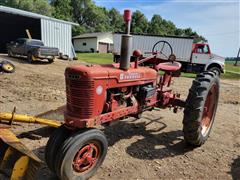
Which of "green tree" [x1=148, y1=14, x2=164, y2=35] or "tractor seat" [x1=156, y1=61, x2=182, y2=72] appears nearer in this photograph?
"tractor seat" [x1=156, y1=61, x2=182, y2=72]

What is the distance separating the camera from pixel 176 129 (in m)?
5.29

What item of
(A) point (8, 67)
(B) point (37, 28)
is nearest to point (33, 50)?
(A) point (8, 67)

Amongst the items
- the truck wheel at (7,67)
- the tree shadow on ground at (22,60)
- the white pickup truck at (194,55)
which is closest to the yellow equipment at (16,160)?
the truck wheel at (7,67)

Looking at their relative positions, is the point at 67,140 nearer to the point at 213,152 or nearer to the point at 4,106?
the point at 213,152

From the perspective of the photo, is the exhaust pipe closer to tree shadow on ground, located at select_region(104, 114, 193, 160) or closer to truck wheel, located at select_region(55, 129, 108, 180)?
truck wheel, located at select_region(55, 129, 108, 180)

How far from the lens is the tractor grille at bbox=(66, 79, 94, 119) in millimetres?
3055

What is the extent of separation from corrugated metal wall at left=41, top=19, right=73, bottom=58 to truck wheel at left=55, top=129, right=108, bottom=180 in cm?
1683

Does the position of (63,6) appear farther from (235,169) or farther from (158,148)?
(235,169)

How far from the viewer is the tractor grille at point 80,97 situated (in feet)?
10.0

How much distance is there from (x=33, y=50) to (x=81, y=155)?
1321cm

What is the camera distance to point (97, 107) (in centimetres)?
326

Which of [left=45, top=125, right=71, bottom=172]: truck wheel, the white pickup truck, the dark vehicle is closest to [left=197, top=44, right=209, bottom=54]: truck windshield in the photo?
the white pickup truck

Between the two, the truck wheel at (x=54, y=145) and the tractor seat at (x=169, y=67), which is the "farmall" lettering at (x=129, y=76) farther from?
the truck wheel at (x=54, y=145)

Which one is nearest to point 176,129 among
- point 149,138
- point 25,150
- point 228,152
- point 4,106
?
point 149,138
